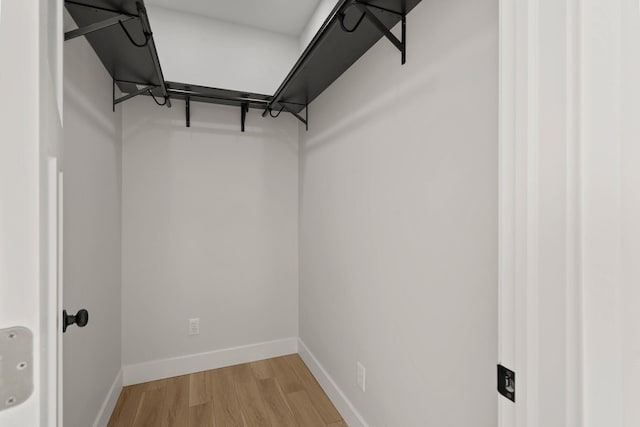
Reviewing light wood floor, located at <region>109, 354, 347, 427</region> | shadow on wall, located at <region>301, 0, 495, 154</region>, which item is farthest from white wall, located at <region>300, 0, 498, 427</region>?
light wood floor, located at <region>109, 354, 347, 427</region>

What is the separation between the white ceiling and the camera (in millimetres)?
2152

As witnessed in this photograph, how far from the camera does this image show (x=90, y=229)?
1.47 m

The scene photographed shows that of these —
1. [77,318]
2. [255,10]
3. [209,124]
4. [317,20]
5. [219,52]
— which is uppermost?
[255,10]

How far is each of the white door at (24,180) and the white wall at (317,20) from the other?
1.89 metres

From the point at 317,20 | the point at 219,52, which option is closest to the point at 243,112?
the point at 219,52

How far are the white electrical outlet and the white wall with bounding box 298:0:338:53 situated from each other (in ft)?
7.59

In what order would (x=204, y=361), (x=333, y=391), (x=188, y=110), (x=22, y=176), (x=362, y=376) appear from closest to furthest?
(x=22, y=176) → (x=362, y=376) → (x=333, y=391) → (x=188, y=110) → (x=204, y=361)

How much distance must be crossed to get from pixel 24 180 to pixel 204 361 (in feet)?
7.35

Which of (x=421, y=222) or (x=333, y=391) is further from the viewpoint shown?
(x=333, y=391)

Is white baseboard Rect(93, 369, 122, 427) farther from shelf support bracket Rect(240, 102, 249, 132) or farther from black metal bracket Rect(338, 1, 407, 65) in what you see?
black metal bracket Rect(338, 1, 407, 65)

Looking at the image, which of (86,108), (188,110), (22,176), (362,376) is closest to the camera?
(22,176)
